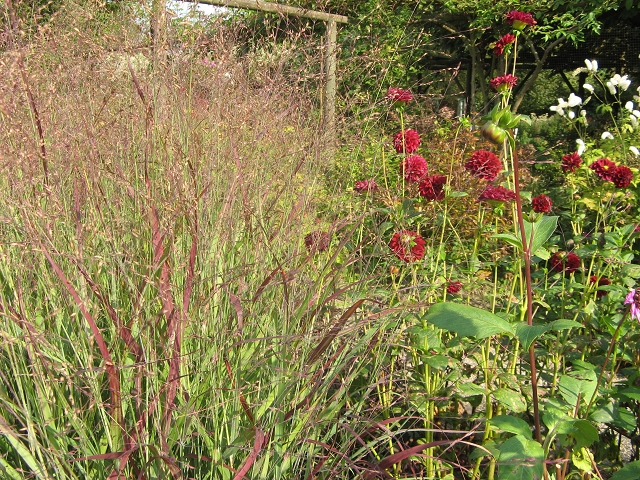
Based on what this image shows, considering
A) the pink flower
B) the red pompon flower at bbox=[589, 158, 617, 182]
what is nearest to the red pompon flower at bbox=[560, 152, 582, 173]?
the red pompon flower at bbox=[589, 158, 617, 182]

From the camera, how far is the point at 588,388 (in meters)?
1.31

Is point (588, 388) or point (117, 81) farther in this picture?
point (117, 81)

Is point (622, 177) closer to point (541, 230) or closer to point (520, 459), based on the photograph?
point (541, 230)

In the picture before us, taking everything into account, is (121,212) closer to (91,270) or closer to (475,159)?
(91,270)

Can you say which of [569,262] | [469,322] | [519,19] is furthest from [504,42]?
[469,322]

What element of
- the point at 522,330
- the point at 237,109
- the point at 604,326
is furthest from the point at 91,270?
the point at 604,326

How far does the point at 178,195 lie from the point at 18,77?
0.63 metres

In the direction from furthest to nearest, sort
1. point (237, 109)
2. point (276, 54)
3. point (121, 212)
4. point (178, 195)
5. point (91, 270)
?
1. point (276, 54)
2. point (237, 109)
3. point (121, 212)
4. point (91, 270)
5. point (178, 195)

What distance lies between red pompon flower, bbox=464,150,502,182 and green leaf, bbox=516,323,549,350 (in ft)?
1.85

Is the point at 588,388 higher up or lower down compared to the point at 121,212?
lower down

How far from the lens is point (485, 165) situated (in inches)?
64.2

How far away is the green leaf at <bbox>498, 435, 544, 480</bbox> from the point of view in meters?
1.06

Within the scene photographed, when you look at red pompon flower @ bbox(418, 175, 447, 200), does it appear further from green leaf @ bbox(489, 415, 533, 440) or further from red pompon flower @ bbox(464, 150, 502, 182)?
green leaf @ bbox(489, 415, 533, 440)

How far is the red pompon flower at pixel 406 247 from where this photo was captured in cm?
150
